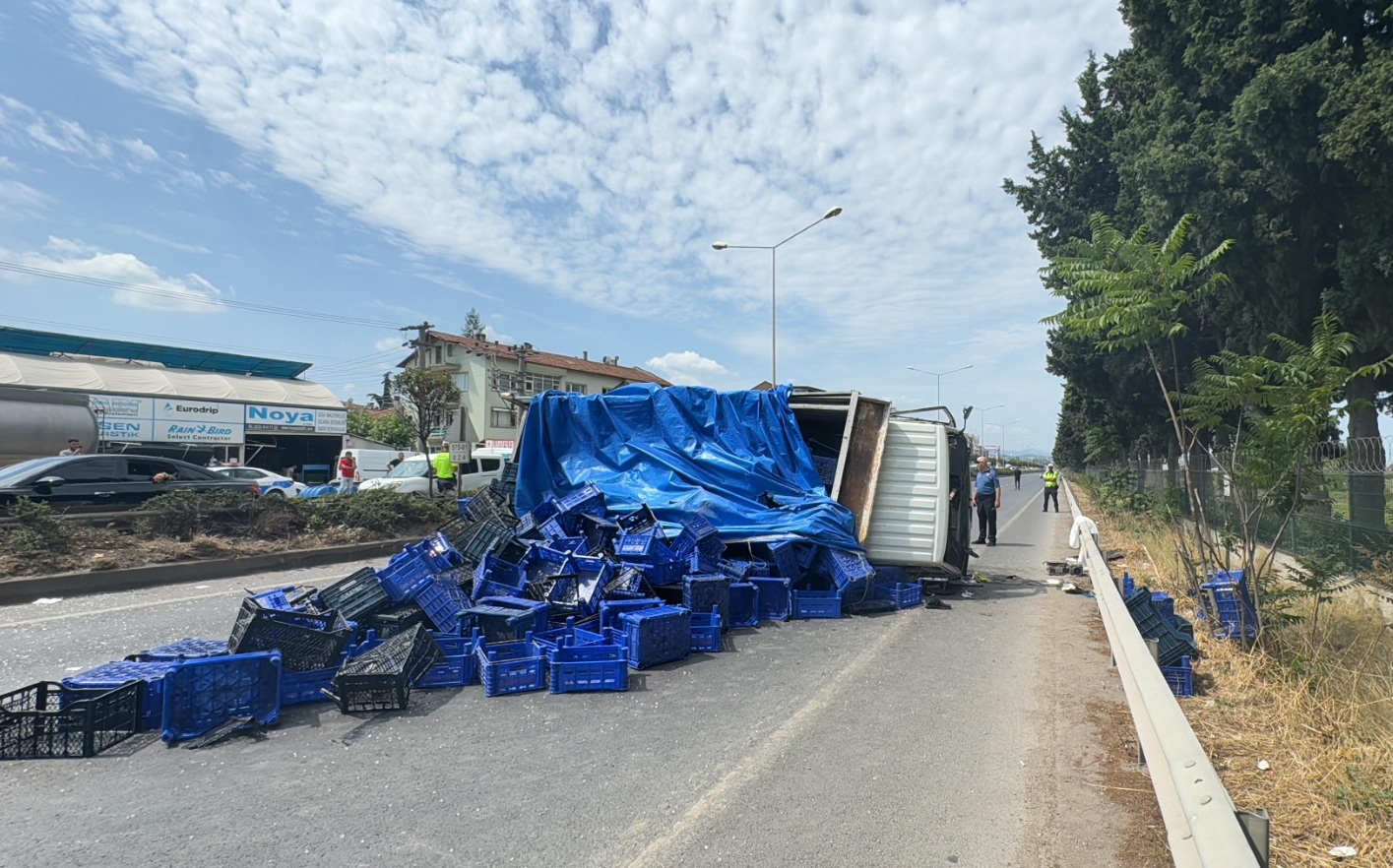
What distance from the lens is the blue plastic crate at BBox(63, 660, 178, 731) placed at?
181 inches

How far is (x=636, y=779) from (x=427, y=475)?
1796 cm

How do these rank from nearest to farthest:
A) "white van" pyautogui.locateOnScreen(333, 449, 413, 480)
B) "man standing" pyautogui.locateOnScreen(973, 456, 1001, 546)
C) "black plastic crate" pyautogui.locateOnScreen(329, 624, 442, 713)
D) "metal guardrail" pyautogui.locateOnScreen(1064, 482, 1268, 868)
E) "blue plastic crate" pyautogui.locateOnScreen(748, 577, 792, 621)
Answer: "metal guardrail" pyautogui.locateOnScreen(1064, 482, 1268, 868) → "black plastic crate" pyautogui.locateOnScreen(329, 624, 442, 713) → "blue plastic crate" pyautogui.locateOnScreen(748, 577, 792, 621) → "man standing" pyautogui.locateOnScreen(973, 456, 1001, 546) → "white van" pyautogui.locateOnScreen(333, 449, 413, 480)

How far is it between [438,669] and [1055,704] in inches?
185

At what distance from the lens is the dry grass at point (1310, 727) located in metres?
3.33

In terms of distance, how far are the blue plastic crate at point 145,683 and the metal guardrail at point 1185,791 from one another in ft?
17.2

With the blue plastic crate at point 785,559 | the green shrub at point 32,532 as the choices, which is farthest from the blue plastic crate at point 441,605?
the green shrub at point 32,532

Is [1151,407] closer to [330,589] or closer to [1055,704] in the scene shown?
[1055,704]

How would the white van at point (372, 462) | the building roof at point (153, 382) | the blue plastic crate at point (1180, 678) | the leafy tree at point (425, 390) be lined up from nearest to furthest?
1. the blue plastic crate at point (1180, 678)
2. the leafy tree at point (425, 390)
3. the building roof at point (153, 382)
4. the white van at point (372, 462)

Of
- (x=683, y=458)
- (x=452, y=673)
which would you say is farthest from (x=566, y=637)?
(x=683, y=458)

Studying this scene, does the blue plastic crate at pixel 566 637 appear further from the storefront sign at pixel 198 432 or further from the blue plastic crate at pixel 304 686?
the storefront sign at pixel 198 432

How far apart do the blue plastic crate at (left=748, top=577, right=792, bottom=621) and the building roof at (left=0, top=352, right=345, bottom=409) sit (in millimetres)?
30009

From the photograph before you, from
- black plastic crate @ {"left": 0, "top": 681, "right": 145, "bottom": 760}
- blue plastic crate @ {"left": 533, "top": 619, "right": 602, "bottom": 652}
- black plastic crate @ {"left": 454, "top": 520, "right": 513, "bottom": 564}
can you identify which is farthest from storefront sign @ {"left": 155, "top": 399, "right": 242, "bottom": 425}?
blue plastic crate @ {"left": 533, "top": 619, "right": 602, "bottom": 652}

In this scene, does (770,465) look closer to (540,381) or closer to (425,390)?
(425,390)

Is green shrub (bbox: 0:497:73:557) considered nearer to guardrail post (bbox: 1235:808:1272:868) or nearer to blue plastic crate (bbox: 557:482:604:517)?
blue plastic crate (bbox: 557:482:604:517)
